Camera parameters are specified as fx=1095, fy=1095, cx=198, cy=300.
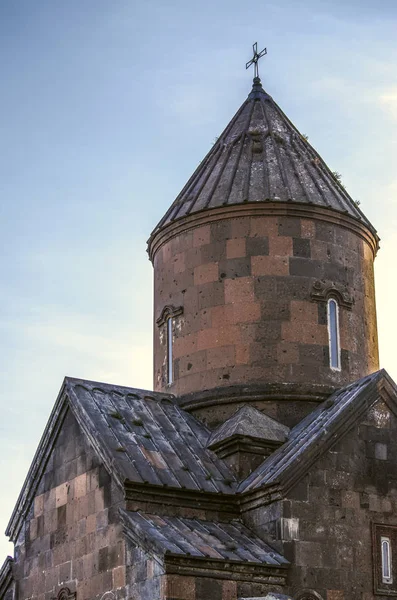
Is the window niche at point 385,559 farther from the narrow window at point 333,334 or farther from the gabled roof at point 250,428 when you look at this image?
the narrow window at point 333,334

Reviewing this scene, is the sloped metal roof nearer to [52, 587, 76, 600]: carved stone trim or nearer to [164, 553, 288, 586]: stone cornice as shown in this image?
[164, 553, 288, 586]: stone cornice

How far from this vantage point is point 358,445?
15.0 meters

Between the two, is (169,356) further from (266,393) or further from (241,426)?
(241,426)

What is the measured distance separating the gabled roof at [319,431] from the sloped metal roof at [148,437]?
2.23 feet

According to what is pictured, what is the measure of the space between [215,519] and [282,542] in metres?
1.21

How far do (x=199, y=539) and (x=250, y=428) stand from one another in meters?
2.38

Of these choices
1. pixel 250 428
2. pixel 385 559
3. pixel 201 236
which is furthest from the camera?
pixel 201 236

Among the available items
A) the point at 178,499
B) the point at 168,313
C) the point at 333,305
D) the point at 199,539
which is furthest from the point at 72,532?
the point at 333,305

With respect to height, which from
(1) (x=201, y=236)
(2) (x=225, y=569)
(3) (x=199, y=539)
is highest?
(1) (x=201, y=236)

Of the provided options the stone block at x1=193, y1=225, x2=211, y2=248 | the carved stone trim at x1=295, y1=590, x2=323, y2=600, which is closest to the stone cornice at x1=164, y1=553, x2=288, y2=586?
the carved stone trim at x1=295, y1=590, x2=323, y2=600

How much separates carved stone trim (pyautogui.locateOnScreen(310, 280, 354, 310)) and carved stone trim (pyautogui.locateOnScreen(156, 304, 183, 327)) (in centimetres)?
218

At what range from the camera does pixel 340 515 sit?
47.4 ft

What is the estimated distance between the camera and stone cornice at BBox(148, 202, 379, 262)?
1736 centimetres

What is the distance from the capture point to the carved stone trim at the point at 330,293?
56.2 feet
